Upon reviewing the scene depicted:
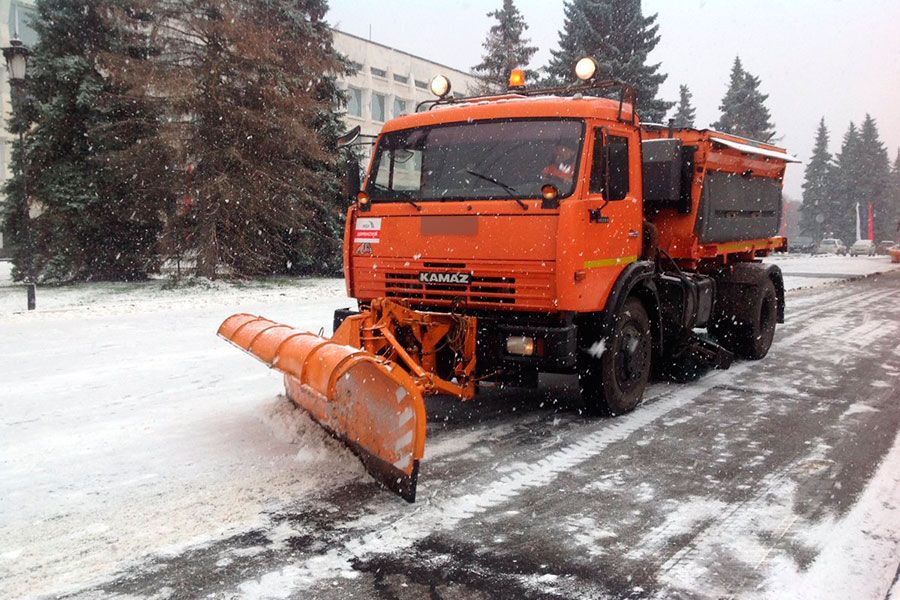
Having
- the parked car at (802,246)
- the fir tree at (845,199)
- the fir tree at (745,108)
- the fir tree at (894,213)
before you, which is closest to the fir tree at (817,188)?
the fir tree at (845,199)

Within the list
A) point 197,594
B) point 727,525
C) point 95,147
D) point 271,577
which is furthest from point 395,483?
point 95,147

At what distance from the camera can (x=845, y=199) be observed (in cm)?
8138

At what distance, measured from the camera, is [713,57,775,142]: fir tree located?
55219 mm

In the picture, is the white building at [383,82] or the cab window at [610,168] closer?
the cab window at [610,168]

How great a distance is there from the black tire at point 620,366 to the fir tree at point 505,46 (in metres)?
30.0

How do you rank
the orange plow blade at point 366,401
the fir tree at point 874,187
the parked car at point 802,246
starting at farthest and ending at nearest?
the fir tree at point 874,187 < the parked car at point 802,246 < the orange plow blade at point 366,401

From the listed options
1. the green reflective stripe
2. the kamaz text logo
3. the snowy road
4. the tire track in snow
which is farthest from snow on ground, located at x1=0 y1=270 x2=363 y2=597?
the green reflective stripe

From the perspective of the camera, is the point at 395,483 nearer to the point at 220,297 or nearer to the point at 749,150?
the point at 749,150

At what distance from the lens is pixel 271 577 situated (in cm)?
333

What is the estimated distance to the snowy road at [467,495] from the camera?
3352mm

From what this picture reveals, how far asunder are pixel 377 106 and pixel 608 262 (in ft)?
154

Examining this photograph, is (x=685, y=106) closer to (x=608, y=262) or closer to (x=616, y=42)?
(x=616, y=42)

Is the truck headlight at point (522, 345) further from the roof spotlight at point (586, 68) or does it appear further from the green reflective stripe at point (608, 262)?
the roof spotlight at point (586, 68)

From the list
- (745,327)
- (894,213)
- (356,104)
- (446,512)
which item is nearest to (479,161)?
(446,512)
